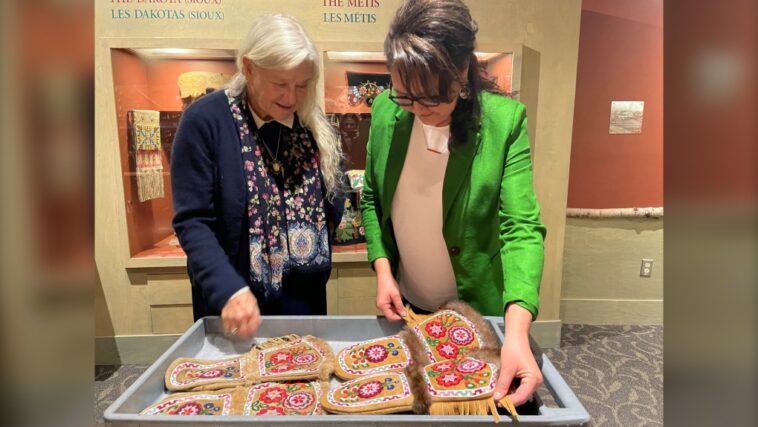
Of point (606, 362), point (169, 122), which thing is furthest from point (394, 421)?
point (606, 362)

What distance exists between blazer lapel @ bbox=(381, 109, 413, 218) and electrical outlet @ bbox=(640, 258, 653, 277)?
2841 mm

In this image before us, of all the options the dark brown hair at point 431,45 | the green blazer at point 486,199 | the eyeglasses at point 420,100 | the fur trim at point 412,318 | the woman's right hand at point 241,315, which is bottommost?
the fur trim at point 412,318

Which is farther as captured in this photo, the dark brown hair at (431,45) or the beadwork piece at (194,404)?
the dark brown hair at (431,45)

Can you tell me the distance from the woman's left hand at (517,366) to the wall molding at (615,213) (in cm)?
260

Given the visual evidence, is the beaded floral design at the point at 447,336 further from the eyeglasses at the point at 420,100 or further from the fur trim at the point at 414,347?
the eyeglasses at the point at 420,100

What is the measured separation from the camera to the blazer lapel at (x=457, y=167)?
1.04m

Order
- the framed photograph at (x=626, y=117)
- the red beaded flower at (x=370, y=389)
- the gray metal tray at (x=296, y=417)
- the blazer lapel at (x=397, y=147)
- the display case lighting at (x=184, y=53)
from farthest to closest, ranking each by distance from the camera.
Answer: the framed photograph at (x=626, y=117) < the display case lighting at (x=184, y=53) < the blazer lapel at (x=397, y=147) < the red beaded flower at (x=370, y=389) < the gray metal tray at (x=296, y=417)

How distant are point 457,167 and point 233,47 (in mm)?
1766

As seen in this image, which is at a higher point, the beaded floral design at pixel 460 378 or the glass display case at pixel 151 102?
the glass display case at pixel 151 102

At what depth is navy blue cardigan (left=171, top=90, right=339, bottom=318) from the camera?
1.03 m

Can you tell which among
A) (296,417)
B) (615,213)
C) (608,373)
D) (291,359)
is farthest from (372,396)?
(615,213)

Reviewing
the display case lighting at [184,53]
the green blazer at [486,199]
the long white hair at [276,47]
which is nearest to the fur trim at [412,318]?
the green blazer at [486,199]

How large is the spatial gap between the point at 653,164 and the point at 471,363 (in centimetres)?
293
